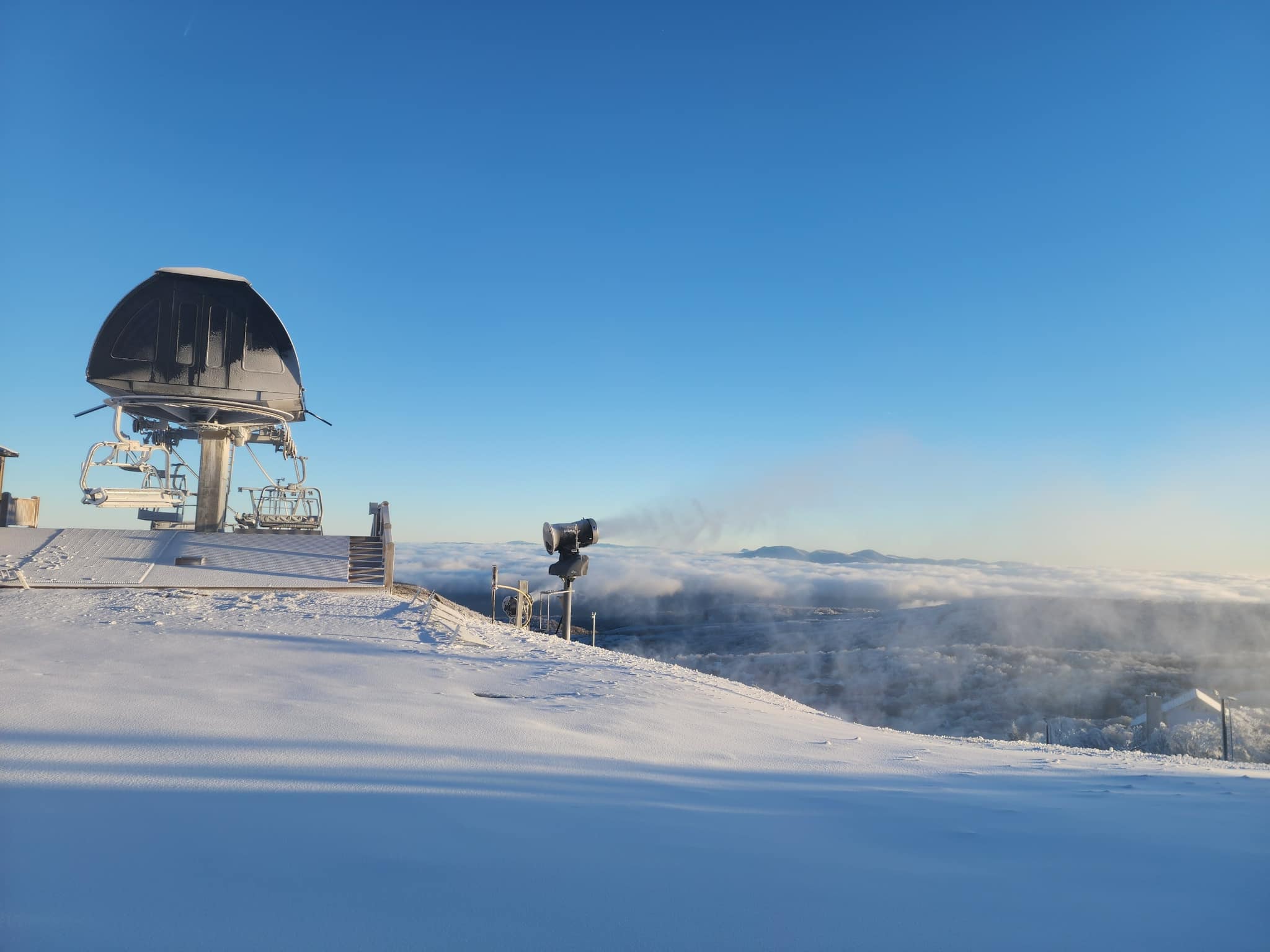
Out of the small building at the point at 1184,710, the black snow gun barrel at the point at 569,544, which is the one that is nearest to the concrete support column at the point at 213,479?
the black snow gun barrel at the point at 569,544

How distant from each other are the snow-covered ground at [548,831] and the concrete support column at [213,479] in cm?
1547

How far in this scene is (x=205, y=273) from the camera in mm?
23234

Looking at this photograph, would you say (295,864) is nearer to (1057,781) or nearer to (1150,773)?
(1057,781)

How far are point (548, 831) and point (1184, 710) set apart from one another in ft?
128

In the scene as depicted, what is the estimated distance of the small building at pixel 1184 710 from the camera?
32938mm

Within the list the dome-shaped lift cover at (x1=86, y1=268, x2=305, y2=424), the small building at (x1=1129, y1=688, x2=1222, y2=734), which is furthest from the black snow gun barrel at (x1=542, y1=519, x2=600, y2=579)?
the small building at (x1=1129, y1=688, x2=1222, y2=734)

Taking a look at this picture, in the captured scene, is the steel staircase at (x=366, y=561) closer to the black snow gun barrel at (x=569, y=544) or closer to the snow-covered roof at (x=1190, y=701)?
the black snow gun barrel at (x=569, y=544)

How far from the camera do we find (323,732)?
6.70 metres

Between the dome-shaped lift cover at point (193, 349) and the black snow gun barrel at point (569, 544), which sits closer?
the black snow gun barrel at point (569, 544)

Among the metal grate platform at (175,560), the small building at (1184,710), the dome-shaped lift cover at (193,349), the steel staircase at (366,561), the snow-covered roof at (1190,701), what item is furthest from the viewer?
the snow-covered roof at (1190,701)

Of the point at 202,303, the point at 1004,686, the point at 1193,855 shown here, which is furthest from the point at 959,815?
the point at 1004,686

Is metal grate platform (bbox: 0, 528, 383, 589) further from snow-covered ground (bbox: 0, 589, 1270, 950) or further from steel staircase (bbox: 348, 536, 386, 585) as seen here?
snow-covered ground (bbox: 0, 589, 1270, 950)

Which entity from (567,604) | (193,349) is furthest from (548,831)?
(193,349)

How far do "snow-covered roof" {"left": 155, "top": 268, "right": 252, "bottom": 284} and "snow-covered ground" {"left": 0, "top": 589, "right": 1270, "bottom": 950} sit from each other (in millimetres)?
17174
